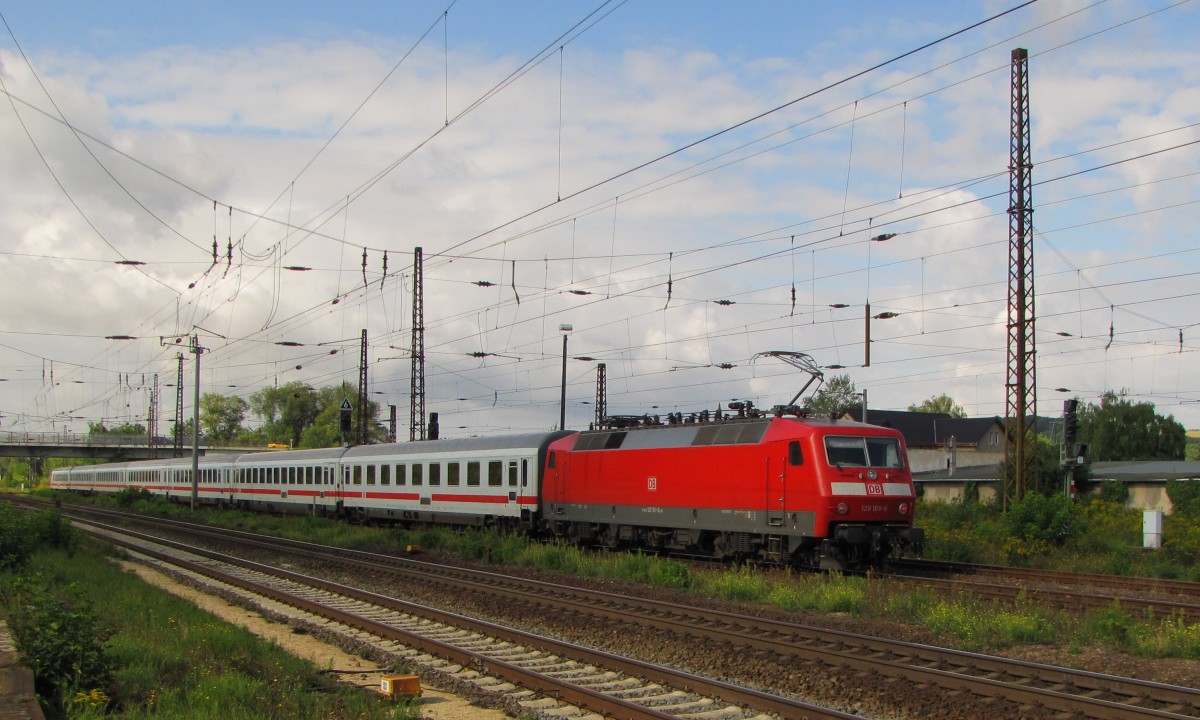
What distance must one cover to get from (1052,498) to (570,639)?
16.8 metres

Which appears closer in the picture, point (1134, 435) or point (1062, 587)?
point (1062, 587)

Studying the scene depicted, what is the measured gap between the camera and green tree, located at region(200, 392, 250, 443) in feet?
450

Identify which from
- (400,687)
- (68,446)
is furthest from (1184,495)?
(68,446)


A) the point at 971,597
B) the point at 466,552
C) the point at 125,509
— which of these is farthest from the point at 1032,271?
the point at 125,509

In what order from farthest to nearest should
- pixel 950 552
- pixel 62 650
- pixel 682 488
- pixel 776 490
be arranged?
1. pixel 950 552
2. pixel 682 488
3. pixel 776 490
4. pixel 62 650

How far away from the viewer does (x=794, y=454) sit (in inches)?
803

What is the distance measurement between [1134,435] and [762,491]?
82462 millimetres

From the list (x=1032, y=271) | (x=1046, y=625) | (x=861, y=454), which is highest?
(x=1032, y=271)

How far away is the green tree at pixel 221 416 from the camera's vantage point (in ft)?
450

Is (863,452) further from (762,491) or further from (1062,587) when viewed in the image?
(1062,587)

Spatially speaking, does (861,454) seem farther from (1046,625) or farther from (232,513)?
(232,513)

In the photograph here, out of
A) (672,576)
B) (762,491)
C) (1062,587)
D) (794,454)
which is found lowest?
(1062,587)

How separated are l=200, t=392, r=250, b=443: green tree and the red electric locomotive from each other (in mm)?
122571

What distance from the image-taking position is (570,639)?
48.1 ft
